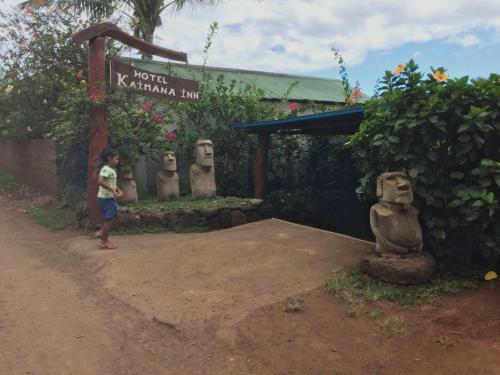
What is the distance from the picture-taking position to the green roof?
1112cm

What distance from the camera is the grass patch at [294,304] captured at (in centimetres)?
416

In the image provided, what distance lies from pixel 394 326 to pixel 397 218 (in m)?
1.32

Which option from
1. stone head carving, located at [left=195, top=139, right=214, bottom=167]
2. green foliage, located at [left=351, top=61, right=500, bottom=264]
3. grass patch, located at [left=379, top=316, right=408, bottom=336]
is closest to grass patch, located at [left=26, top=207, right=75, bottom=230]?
stone head carving, located at [left=195, top=139, right=214, bottom=167]

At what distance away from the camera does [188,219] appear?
7.82 meters

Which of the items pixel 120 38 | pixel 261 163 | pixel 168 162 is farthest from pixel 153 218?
pixel 120 38

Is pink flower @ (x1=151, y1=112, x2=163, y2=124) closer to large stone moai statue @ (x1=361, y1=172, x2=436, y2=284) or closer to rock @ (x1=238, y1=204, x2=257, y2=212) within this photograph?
rock @ (x1=238, y1=204, x2=257, y2=212)

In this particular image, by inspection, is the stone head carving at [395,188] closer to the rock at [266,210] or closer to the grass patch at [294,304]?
the grass patch at [294,304]

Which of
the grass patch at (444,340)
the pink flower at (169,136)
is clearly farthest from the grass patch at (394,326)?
the pink flower at (169,136)

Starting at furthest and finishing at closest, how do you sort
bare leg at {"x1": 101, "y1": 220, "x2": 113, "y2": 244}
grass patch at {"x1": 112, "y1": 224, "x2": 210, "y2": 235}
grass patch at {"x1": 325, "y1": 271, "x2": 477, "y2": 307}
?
grass patch at {"x1": 112, "y1": 224, "x2": 210, "y2": 235}
bare leg at {"x1": 101, "y1": 220, "x2": 113, "y2": 244}
grass patch at {"x1": 325, "y1": 271, "x2": 477, "y2": 307}

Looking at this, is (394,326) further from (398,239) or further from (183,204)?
(183,204)

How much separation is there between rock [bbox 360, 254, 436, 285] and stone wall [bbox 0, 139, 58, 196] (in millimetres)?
7716

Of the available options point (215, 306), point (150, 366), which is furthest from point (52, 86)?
point (150, 366)

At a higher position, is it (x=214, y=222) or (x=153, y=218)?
(x=153, y=218)

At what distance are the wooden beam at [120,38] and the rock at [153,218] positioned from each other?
295 cm
